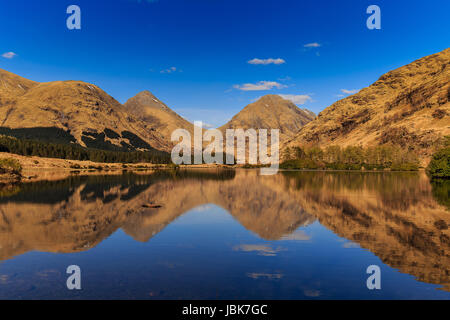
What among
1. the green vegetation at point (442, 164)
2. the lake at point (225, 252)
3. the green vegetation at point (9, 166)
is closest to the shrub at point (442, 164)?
the green vegetation at point (442, 164)

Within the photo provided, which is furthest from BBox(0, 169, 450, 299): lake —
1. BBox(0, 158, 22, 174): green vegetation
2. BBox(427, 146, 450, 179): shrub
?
BBox(427, 146, 450, 179): shrub

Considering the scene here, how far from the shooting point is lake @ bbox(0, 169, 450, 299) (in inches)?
709

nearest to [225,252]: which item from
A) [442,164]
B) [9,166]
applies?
[9,166]

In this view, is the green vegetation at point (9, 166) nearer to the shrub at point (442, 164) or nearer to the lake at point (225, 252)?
the lake at point (225, 252)

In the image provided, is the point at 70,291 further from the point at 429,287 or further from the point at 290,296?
the point at 429,287

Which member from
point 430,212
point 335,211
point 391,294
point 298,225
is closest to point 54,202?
point 298,225

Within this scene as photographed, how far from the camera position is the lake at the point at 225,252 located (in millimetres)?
18016

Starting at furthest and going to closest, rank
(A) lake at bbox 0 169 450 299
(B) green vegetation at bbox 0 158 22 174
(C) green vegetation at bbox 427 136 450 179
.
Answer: (C) green vegetation at bbox 427 136 450 179, (B) green vegetation at bbox 0 158 22 174, (A) lake at bbox 0 169 450 299

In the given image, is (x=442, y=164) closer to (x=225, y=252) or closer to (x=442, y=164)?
(x=442, y=164)

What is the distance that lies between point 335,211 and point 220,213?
1663cm

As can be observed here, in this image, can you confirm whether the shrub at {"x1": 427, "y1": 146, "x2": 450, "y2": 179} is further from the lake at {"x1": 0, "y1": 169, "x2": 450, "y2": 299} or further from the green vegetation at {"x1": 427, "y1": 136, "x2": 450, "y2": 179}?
the lake at {"x1": 0, "y1": 169, "x2": 450, "y2": 299}

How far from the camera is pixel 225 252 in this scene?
87.0ft
